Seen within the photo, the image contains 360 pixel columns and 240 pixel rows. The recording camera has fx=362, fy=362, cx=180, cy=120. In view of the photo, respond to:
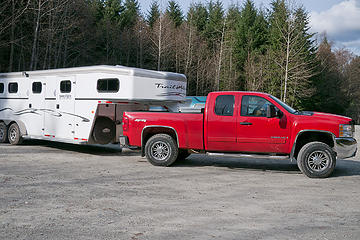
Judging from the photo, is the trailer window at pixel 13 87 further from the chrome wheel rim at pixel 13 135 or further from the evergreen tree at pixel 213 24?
the evergreen tree at pixel 213 24

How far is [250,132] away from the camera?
9.26 meters

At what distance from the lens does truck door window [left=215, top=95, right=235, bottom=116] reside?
9.52 metres

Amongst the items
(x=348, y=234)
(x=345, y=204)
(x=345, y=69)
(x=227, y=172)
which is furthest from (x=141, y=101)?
(x=345, y=69)

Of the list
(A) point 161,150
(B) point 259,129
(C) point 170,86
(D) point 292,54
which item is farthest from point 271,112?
(D) point 292,54

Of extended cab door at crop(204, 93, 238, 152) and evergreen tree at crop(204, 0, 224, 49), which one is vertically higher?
evergreen tree at crop(204, 0, 224, 49)

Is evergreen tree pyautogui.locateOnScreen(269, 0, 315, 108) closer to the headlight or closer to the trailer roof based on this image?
the trailer roof

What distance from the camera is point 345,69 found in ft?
236

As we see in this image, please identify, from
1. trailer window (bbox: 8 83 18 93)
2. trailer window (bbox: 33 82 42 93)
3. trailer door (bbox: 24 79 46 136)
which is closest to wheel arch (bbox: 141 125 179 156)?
trailer door (bbox: 24 79 46 136)

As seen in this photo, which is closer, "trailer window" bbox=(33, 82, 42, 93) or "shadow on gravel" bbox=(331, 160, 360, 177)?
"shadow on gravel" bbox=(331, 160, 360, 177)

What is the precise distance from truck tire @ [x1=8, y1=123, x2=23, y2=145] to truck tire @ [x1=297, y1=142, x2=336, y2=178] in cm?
1049

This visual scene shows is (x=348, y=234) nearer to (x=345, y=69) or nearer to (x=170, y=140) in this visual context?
(x=170, y=140)

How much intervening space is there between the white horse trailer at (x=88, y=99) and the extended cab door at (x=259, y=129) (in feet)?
11.5

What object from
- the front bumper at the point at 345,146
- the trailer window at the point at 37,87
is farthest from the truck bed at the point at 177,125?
the trailer window at the point at 37,87

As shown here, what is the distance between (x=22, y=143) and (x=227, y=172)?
9.18 metres
